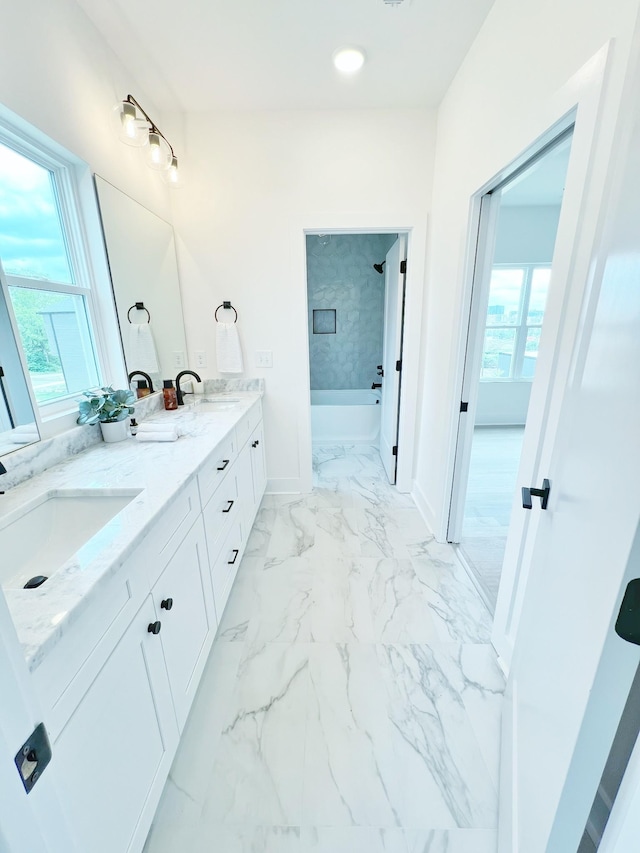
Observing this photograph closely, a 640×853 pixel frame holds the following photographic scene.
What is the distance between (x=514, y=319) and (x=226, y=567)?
477 cm

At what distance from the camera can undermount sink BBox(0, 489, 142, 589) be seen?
3.20 feet

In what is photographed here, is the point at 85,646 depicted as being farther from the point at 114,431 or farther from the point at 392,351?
the point at 392,351

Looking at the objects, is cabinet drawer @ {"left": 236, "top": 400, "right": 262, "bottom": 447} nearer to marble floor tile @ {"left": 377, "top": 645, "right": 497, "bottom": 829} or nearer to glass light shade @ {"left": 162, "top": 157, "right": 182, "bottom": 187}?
marble floor tile @ {"left": 377, "top": 645, "right": 497, "bottom": 829}

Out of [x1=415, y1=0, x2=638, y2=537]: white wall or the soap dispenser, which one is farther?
the soap dispenser

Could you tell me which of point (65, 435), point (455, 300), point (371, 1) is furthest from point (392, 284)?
point (65, 435)

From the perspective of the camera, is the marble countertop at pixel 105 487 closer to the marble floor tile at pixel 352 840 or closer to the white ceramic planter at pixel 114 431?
the white ceramic planter at pixel 114 431

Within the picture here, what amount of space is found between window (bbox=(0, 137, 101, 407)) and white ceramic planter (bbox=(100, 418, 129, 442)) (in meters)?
0.21

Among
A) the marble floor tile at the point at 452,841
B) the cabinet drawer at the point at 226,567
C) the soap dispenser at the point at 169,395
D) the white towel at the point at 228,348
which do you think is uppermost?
the white towel at the point at 228,348

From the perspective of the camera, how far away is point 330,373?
16.1 ft

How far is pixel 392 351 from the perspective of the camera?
9.91ft

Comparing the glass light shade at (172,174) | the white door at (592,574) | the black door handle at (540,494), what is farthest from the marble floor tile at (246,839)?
the glass light shade at (172,174)

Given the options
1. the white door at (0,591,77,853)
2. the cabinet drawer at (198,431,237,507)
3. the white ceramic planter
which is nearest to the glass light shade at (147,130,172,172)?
the white ceramic planter

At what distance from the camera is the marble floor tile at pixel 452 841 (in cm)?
99

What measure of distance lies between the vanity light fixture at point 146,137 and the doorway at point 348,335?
68.5 inches
